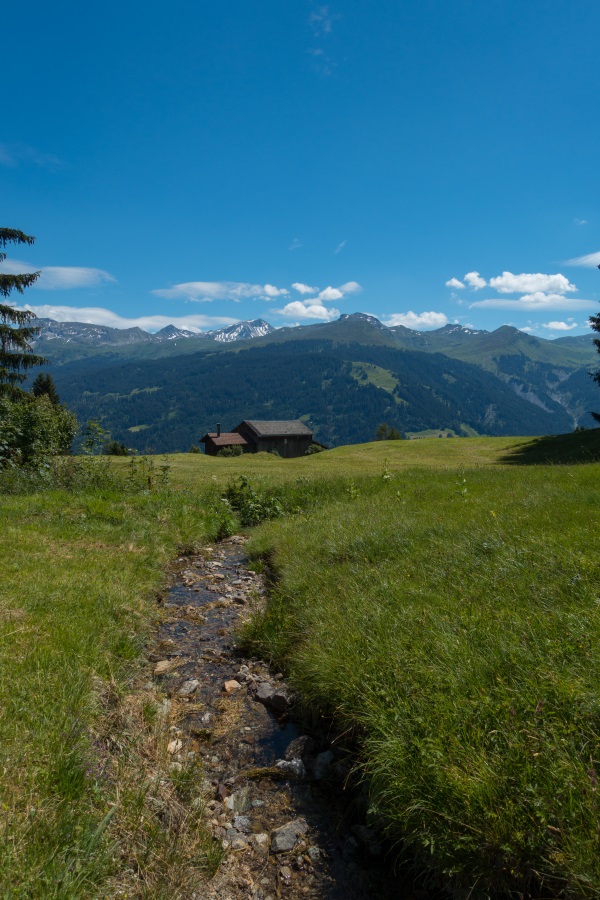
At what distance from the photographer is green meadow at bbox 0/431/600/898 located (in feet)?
9.62

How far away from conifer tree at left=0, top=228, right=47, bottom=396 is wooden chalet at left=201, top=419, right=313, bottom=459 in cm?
7776

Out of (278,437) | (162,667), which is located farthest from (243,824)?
(278,437)

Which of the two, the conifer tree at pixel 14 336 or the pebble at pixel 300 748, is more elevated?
the conifer tree at pixel 14 336

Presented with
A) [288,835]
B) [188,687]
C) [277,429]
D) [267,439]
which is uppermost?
[288,835]

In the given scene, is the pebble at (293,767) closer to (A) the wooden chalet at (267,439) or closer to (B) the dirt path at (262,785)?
(B) the dirt path at (262,785)

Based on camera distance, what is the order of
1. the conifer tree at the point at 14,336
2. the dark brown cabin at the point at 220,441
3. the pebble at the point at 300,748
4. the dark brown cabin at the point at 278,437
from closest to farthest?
1. the pebble at the point at 300,748
2. the conifer tree at the point at 14,336
3. the dark brown cabin at the point at 220,441
4. the dark brown cabin at the point at 278,437

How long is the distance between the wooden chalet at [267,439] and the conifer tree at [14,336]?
3062 inches

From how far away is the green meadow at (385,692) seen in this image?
9.62ft

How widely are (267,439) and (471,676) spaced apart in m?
109

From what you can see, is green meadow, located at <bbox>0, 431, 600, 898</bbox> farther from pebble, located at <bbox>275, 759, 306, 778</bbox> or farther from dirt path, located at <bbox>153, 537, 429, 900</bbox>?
pebble, located at <bbox>275, 759, 306, 778</bbox>

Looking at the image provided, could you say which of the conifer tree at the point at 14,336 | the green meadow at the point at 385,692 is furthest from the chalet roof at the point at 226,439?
the green meadow at the point at 385,692

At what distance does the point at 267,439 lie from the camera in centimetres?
11288

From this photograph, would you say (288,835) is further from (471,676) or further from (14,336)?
(14,336)

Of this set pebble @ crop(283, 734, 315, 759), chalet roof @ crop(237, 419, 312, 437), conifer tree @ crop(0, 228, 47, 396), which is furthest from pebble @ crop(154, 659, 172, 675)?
chalet roof @ crop(237, 419, 312, 437)
